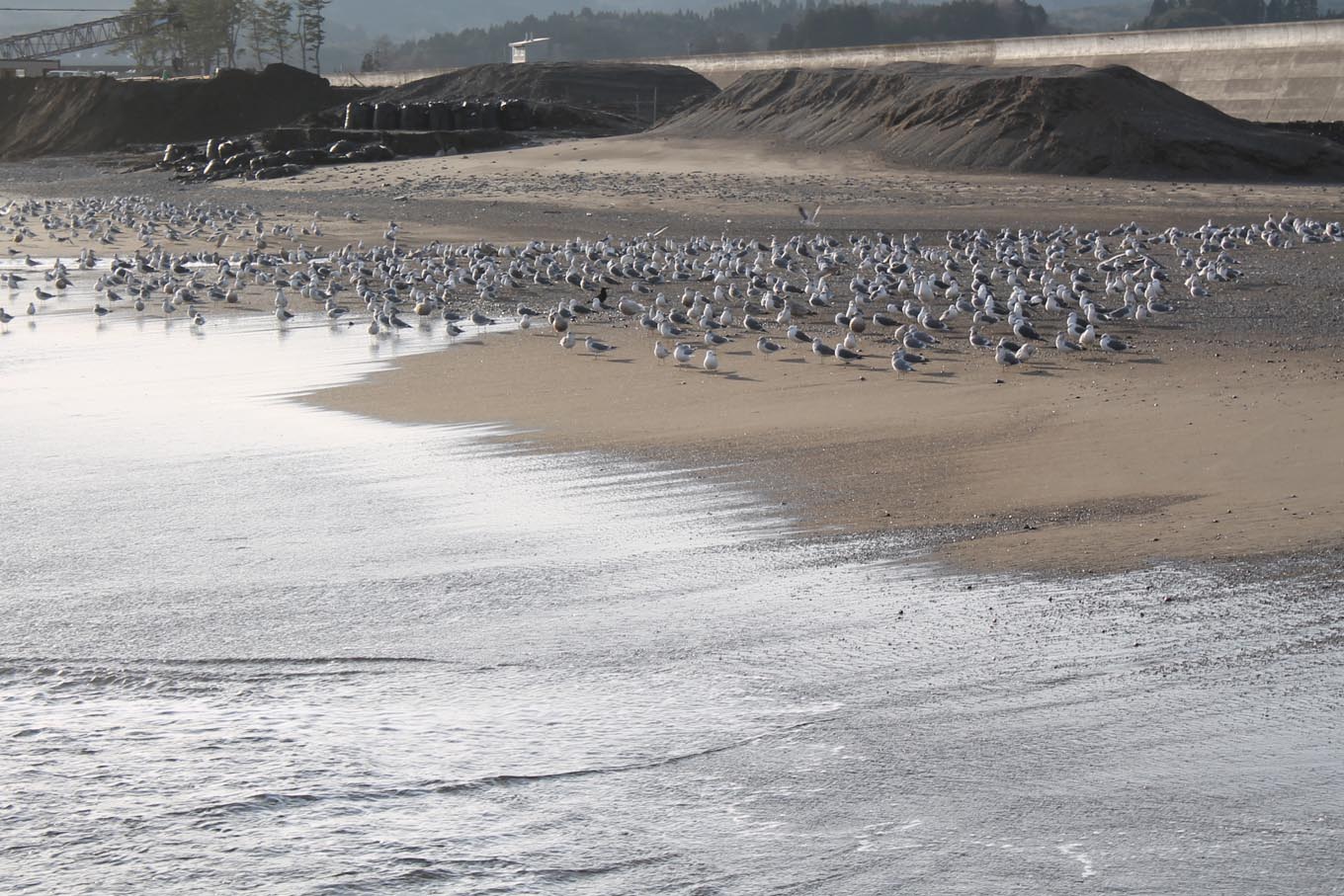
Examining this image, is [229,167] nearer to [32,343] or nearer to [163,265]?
[163,265]

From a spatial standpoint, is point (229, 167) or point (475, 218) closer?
point (475, 218)

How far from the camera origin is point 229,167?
50188mm

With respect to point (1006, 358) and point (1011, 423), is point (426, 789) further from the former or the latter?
point (1006, 358)

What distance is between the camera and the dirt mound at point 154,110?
7438cm

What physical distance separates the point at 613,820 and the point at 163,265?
1995 cm

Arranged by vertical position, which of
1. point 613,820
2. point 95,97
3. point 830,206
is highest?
point 95,97

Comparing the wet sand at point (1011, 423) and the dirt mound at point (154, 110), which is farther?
the dirt mound at point (154, 110)

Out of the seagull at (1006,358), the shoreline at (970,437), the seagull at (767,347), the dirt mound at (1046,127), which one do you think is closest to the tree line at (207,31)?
the dirt mound at (1046,127)

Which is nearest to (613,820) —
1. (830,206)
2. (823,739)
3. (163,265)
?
(823,739)

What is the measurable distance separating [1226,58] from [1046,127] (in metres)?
14.8

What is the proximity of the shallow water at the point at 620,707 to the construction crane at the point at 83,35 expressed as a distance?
108 meters

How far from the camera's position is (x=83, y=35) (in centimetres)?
11631

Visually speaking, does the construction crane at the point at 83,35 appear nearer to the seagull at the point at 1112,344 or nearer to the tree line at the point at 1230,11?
the tree line at the point at 1230,11

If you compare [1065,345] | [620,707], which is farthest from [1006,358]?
[620,707]
